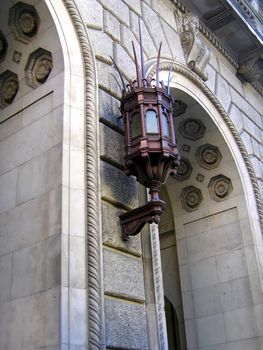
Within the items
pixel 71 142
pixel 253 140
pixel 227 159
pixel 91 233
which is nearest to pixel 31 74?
pixel 71 142

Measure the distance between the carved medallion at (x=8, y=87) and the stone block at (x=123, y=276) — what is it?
237cm

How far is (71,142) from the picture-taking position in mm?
5508

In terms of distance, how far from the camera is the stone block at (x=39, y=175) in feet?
17.5

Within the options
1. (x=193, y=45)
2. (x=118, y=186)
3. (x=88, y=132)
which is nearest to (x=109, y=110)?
(x=88, y=132)

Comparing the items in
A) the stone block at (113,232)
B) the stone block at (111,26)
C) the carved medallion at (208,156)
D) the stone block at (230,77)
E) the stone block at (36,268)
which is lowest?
the stone block at (36,268)

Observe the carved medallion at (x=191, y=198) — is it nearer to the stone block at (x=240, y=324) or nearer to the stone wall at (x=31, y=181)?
the stone block at (x=240, y=324)

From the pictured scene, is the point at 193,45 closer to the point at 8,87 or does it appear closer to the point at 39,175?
the point at 8,87

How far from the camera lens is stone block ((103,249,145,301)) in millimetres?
5251

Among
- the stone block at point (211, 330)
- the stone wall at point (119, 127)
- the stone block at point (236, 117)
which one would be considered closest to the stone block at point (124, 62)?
the stone wall at point (119, 127)

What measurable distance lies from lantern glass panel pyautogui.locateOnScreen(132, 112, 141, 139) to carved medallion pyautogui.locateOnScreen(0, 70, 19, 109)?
1.58 meters

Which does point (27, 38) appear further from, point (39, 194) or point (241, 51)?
point (241, 51)

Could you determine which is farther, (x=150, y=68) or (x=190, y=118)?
(x=190, y=118)

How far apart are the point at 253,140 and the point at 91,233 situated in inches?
242

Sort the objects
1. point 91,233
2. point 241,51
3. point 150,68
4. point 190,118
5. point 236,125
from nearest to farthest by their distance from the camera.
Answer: point 91,233, point 150,68, point 190,118, point 236,125, point 241,51
